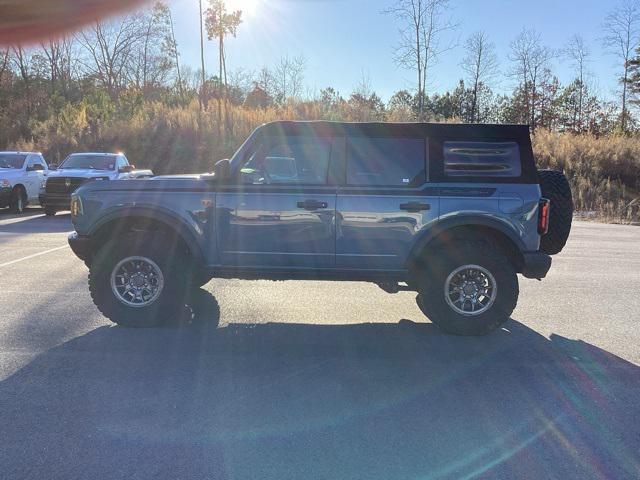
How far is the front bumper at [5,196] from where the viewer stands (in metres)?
16.2

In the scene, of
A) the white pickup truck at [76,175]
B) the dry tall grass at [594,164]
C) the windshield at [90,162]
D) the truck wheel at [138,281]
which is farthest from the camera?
the dry tall grass at [594,164]

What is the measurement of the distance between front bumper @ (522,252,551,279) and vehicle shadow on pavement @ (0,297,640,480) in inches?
27.4

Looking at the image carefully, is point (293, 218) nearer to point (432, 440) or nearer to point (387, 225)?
point (387, 225)

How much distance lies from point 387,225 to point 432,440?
7.90 ft

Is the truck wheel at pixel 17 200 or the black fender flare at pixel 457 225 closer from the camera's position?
the black fender flare at pixel 457 225

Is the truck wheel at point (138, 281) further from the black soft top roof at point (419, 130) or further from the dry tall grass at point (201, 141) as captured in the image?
the dry tall grass at point (201, 141)

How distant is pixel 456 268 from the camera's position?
547 centimetres

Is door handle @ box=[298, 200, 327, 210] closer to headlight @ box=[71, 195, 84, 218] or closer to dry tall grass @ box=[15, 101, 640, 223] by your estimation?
headlight @ box=[71, 195, 84, 218]

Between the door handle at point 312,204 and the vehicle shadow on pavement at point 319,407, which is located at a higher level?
the door handle at point 312,204

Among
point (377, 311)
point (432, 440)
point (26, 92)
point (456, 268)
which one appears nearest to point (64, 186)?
point (377, 311)

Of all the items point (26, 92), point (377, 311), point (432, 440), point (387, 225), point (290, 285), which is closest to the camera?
point (432, 440)

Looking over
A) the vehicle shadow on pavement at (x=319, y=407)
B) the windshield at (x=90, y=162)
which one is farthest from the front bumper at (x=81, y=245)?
the windshield at (x=90, y=162)

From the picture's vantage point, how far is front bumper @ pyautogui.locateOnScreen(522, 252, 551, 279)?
5445 millimetres

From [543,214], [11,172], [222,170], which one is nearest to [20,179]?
[11,172]
